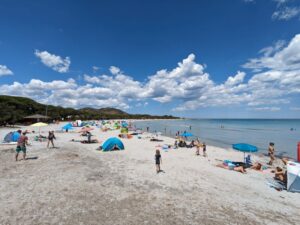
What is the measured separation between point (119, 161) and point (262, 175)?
8.47 metres

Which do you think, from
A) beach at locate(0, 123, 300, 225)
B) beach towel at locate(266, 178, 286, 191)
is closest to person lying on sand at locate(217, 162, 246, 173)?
beach at locate(0, 123, 300, 225)

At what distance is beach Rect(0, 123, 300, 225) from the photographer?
5.11m

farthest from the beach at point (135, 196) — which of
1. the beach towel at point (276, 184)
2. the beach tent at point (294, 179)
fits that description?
the beach tent at point (294, 179)

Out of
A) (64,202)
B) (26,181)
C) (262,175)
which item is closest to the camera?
(64,202)

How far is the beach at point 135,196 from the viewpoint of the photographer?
5.11 m

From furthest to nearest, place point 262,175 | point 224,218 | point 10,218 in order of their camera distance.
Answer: point 262,175, point 224,218, point 10,218

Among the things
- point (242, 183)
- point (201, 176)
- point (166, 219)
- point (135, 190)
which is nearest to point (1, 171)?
point (135, 190)

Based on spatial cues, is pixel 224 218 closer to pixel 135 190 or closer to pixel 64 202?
pixel 135 190

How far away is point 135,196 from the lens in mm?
6469

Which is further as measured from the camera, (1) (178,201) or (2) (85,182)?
(2) (85,182)

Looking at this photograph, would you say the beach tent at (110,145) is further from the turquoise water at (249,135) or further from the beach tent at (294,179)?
the turquoise water at (249,135)

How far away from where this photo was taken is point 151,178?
27.9 ft

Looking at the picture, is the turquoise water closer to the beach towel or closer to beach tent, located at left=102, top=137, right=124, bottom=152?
the beach towel

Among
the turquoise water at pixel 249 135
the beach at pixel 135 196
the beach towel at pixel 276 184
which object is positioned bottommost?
the beach towel at pixel 276 184
